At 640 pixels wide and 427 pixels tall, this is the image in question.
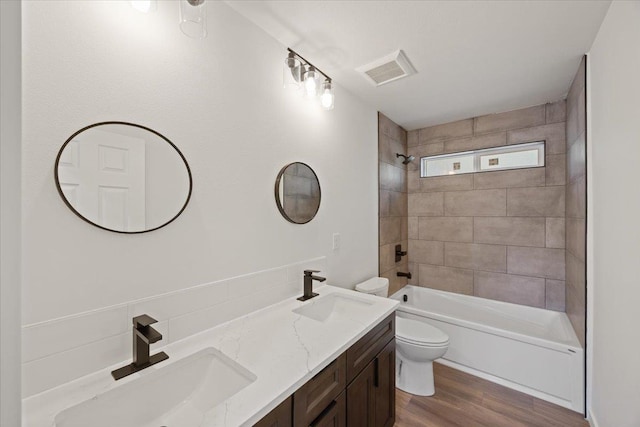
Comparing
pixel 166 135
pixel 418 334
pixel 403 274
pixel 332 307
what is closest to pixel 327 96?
pixel 166 135

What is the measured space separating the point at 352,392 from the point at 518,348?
1.75 metres

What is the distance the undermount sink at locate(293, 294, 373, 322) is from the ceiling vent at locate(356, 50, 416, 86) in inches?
64.7

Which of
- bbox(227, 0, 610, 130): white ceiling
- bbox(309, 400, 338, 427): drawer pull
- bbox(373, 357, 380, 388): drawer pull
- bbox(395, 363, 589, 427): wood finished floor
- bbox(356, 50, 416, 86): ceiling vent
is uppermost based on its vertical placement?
bbox(227, 0, 610, 130): white ceiling

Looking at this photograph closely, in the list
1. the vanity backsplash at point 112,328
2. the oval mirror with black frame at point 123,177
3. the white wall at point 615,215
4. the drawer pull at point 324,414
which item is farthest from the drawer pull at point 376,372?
the oval mirror with black frame at point 123,177

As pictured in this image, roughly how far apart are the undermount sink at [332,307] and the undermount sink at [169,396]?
578mm

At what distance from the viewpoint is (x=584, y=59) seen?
1.88 metres

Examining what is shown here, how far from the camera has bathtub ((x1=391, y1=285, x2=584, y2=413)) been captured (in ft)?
6.51

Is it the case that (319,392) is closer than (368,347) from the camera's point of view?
Yes

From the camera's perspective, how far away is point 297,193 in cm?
181

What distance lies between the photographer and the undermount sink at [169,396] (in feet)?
2.73

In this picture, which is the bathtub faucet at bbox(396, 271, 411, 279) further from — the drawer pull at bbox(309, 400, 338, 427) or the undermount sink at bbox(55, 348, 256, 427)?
the undermount sink at bbox(55, 348, 256, 427)

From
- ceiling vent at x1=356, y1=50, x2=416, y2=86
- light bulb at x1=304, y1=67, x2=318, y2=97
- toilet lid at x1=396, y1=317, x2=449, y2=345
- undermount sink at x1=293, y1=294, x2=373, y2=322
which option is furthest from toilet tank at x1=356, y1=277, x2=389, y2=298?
ceiling vent at x1=356, y1=50, x2=416, y2=86
